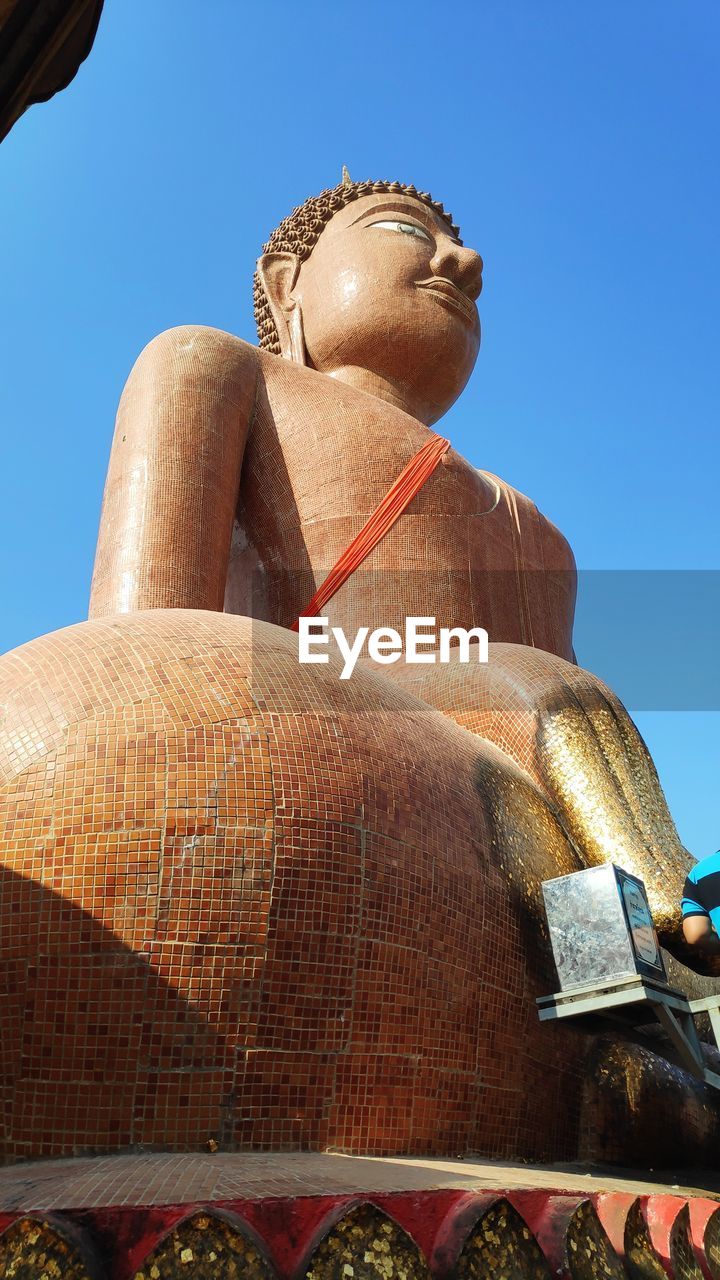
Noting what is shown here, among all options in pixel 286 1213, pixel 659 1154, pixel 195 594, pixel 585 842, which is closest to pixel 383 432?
pixel 195 594

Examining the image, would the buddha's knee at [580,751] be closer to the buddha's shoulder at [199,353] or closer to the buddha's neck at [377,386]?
the buddha's shoulder at [199,353]

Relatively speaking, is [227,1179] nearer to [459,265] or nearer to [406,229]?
[459,265]

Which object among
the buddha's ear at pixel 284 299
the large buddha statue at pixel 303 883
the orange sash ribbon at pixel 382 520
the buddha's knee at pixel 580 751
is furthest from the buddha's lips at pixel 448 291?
the buddha's knee at pixel 580 751

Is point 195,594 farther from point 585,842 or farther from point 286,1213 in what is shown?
point 286,1213

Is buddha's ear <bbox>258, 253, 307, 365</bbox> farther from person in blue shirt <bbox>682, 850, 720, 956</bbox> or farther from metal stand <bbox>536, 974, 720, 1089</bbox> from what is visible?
metal stand <bbox>536, 974, 720, 1089</bbox>

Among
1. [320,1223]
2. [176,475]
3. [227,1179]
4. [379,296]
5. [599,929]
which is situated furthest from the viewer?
[379,296]

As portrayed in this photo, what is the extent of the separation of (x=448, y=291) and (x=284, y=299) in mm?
1088

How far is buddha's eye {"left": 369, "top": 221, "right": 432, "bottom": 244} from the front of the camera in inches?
271

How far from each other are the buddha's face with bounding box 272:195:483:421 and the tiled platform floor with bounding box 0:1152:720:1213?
16.2ft

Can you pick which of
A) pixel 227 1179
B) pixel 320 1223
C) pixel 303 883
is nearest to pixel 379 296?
pixel 303 883

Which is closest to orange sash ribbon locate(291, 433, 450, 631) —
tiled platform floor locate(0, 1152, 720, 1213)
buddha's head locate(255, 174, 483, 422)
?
buddha's head locate(255, 174, 483, 422)

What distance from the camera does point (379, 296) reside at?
6.60 meters

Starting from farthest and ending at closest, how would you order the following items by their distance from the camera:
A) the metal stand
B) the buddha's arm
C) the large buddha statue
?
the buddha's arm < the metal stand < the large buddha statue

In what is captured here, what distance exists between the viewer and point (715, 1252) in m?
2.27
